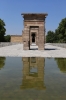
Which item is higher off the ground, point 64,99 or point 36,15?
point 36,15

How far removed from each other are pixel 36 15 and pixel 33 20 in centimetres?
72

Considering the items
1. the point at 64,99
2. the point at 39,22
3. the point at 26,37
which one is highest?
the point at 39,22

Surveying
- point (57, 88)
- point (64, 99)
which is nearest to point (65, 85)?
point (57, 88)

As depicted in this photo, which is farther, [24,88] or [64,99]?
[24,88]

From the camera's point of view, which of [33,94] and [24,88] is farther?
[24,88]

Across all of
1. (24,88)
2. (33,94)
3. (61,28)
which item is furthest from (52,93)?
(61,28)

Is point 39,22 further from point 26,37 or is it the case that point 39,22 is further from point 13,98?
point 13,98

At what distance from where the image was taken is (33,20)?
2323 centimetres

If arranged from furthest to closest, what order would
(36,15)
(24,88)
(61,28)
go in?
(61,28)
(36,15)
(24,88)

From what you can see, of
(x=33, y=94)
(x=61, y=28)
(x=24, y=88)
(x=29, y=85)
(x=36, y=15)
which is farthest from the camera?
(x=61, y=28)

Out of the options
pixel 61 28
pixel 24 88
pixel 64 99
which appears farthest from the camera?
pixel 61 28

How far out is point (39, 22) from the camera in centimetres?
2322

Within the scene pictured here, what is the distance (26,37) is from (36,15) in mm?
3062

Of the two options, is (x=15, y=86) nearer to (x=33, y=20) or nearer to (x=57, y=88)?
(x=57, y=88)
